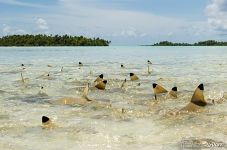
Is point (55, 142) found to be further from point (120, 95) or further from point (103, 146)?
point (120, 95)


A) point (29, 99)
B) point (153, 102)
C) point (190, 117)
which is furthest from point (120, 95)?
point (190, 117)

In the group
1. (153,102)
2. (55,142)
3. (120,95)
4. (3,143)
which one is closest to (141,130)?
(55,142)

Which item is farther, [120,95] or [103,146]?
[120,95]

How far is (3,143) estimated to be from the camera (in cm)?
975

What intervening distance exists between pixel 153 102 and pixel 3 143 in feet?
23.2

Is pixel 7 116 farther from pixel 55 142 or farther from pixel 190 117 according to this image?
pixel 190 117

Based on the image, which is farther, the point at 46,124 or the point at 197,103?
the point at 197,103

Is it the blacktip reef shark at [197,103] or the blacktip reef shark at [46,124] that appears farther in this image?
the blacktip reef shark at [197,103]

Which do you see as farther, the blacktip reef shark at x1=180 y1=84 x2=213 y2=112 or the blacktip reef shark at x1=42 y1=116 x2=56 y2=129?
the blacktip reef shark at x1=180 y1=84 x2=213 y2=112

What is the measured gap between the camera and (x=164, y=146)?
9.30 meters

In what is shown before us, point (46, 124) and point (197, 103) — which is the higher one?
point (197, 103)

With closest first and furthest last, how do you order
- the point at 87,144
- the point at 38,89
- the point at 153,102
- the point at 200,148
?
the point at 200,148
the point at 87,144
the point at 153,102
the point at 38,89

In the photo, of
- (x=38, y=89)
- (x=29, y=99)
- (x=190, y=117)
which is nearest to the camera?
(x=190, y=117)

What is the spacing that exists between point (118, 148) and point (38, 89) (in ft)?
39.0
